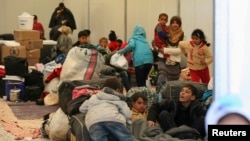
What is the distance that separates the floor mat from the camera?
628cm

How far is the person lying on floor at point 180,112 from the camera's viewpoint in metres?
4.52

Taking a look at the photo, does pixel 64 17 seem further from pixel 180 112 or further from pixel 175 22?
pixel 180 112

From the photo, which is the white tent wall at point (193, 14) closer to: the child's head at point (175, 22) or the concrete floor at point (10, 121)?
the child's head at point (175, 22)

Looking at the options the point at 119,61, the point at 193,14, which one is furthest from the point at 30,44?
the point at 193,14

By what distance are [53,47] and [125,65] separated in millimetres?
3014

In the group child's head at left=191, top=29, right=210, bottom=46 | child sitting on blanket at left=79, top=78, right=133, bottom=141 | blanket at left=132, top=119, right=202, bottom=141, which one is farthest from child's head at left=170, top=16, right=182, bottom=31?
child sitting on blanket at left=79, top=78, right=133, bottom=141

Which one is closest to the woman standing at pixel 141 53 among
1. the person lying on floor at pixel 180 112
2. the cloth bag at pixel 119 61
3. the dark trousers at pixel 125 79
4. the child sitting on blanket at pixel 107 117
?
the dark trousers at pixel 125 79

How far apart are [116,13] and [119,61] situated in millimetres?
3446

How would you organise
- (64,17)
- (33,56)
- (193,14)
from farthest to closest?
(64,17) → (33,56) → (193,14)

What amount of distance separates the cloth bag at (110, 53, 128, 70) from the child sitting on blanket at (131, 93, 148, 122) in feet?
9.21

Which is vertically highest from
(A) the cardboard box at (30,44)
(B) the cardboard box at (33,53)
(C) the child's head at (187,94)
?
(A) the cardboard box at (30,44)

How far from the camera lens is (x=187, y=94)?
180 inches

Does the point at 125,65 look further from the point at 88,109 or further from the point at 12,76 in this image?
the point at 88,109

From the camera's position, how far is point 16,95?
7.34 meters
